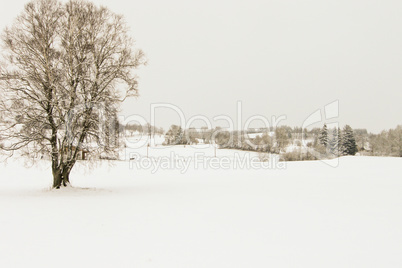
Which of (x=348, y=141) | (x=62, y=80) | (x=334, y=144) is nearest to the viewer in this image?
(x=62, y=80)

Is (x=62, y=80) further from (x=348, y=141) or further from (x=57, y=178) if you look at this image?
(x=348, y=141)

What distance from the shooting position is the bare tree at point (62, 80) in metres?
11.0

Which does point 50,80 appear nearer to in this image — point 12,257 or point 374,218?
point 12,257

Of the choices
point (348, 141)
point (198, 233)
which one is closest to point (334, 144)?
point (348, 141)

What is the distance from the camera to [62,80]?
1159 cm

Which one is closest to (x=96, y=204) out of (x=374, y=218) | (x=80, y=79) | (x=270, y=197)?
(x=80, y=79)

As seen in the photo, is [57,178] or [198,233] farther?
[57,178]

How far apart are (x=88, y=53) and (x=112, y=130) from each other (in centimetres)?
398

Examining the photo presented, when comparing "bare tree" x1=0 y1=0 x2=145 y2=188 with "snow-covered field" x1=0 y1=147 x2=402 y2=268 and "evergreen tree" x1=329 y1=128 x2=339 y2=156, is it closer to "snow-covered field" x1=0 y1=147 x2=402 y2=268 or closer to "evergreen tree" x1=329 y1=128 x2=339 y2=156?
"snow-covered field" x1=0 y1=147 x2=402 y2=268

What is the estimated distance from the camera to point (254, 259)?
455 cm

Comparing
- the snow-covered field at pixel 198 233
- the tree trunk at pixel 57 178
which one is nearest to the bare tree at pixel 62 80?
the tree trunk at pixel 57 178

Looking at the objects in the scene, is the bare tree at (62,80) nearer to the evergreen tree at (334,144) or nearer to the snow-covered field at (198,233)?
the snow-covered field at (198,233)

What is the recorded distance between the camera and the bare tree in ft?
36.2

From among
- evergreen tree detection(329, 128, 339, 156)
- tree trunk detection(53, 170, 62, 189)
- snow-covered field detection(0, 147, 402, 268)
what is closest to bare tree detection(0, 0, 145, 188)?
tree trunk detection(53, 170, 62, 189)
